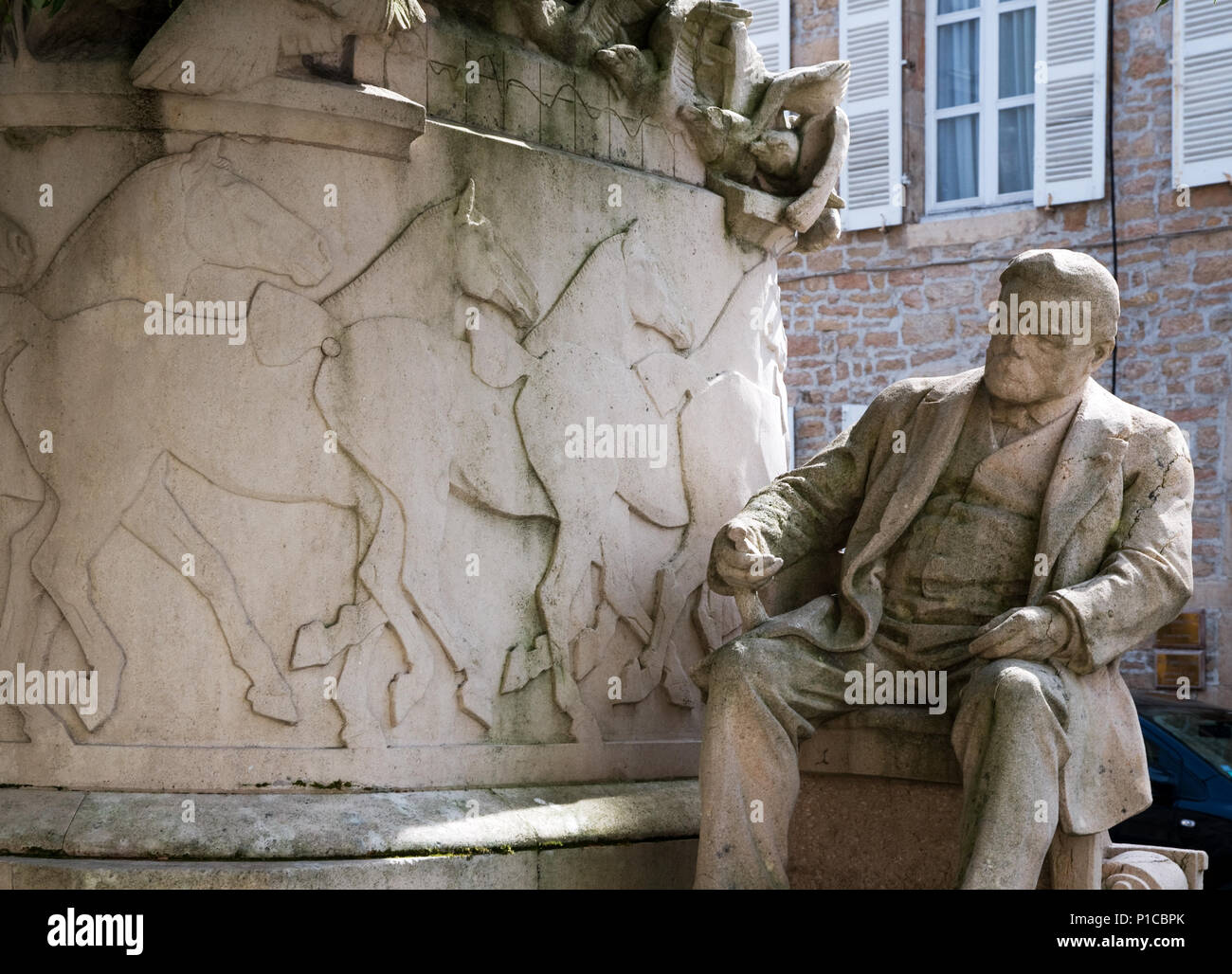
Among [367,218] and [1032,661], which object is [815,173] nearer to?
[367,218]

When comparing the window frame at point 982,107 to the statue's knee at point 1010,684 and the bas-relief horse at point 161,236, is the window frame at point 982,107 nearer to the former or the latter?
the bas-relief horse at point 161,236

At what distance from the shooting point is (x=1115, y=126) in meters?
12.5

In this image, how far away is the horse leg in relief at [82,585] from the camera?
484cm

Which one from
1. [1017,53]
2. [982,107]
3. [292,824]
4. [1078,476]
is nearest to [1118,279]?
[982,107]

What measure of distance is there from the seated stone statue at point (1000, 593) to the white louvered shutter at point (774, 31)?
9.13 metres

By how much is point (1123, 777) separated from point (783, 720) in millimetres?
844

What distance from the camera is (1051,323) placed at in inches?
185

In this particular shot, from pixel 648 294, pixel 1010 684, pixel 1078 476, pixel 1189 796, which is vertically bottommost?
pixel 1189 796

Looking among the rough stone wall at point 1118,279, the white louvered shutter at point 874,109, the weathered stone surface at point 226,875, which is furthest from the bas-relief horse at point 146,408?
the white louvered shutter at point 874,109

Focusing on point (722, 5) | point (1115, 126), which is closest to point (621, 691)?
point (722, 5)

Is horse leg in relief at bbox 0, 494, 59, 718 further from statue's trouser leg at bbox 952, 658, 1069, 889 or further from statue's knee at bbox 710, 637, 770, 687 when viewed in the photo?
statue's trouser leg at bbox 952, 658, 1069, 889

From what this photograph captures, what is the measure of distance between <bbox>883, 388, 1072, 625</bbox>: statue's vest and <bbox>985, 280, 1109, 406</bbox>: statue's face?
0.10 metres

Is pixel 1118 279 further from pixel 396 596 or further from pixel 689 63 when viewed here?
pixel 396 596

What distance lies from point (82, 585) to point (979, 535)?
93.6 inches
